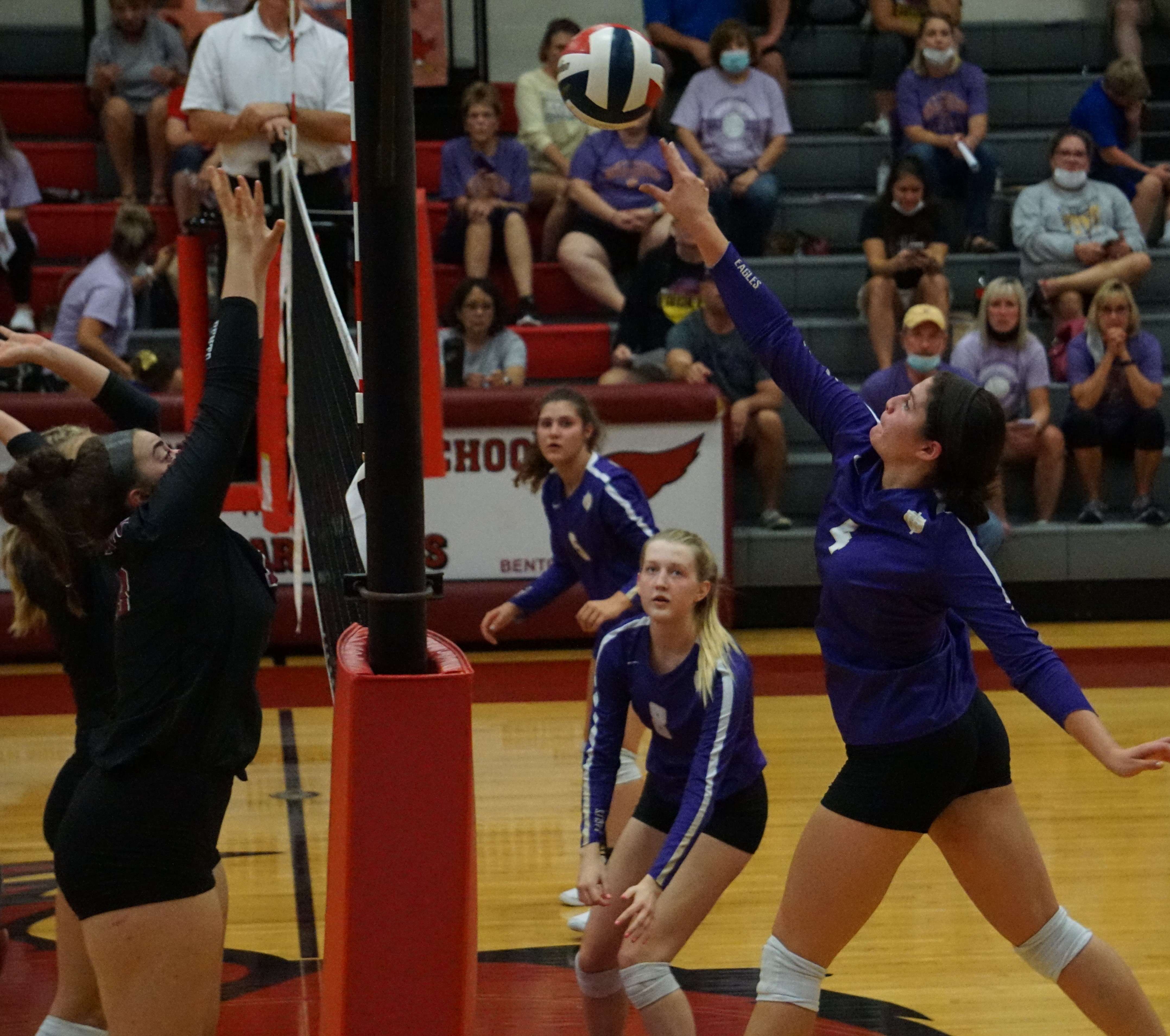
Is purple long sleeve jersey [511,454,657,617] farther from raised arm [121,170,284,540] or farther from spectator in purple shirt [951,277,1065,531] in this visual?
spectator in purple shirt [951,277,1065,531]

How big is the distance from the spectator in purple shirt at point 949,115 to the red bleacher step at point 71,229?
4989 millimetres

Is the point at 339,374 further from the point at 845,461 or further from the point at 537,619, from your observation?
the point at 537,619

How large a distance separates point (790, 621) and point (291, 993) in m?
5.47

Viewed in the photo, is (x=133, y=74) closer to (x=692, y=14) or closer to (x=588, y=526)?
(x=692, y=14)

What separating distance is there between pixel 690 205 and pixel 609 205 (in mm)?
7063

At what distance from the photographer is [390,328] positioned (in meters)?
2.51

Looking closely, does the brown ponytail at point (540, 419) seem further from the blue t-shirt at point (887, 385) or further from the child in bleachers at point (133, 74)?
the child in bleachers at point (133, 74)

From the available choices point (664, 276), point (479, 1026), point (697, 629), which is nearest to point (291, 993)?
point (479, 1026)

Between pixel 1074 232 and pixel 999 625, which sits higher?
pixel 1074 232

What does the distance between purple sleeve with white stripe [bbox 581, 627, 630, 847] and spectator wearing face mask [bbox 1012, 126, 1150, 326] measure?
7.10 m

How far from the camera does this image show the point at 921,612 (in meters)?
3.26

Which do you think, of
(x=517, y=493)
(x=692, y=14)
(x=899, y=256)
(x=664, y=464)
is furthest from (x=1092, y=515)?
(x=692, y=14)

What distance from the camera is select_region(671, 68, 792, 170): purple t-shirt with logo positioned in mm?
10812

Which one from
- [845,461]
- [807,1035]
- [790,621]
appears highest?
[845,461]
